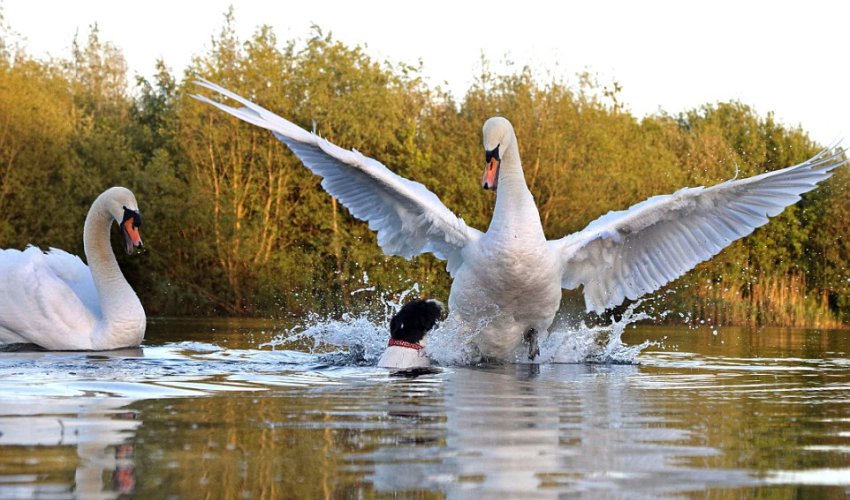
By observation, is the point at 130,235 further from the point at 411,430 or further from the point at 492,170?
the point at 411,430

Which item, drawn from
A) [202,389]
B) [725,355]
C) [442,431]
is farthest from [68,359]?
[725,355]

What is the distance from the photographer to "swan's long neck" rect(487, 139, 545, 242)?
35.8 feet

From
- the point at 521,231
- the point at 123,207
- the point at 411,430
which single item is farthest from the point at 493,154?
the point at 411,430

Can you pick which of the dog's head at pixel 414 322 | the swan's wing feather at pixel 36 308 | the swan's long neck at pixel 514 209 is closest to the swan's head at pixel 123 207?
the swan's wing feather at pixel 36 308

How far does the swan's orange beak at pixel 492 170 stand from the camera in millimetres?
11023

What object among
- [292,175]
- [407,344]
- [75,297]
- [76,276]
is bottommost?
[407,344]

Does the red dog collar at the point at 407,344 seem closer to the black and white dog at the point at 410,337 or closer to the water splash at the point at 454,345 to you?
the black and white dog at the point at 410,337

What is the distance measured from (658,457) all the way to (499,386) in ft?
12.2

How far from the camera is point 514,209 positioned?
36.2 ft

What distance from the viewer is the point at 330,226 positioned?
35.7m

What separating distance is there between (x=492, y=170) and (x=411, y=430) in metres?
5.13

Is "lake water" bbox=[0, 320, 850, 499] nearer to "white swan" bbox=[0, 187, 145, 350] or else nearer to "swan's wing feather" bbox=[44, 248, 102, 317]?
"white swan" bbox=[0, 187, 145, 350]

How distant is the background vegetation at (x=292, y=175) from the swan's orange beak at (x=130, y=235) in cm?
1676

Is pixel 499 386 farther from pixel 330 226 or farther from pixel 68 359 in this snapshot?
pixel 330 226
